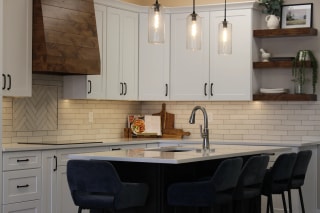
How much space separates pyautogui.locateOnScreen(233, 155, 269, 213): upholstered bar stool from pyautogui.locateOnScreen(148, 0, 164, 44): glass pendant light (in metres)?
1.24

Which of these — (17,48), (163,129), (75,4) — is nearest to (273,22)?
(163,129)

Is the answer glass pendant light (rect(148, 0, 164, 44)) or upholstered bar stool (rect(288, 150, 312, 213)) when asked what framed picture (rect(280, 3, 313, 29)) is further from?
glass pendant light (rect(148, 0, 164, 44))

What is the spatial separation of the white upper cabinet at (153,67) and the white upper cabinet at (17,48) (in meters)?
2.01

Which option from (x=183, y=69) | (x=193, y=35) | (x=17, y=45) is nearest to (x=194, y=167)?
(x=193, y=35)

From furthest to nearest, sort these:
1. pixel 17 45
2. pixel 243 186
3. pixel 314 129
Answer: pixel 314 129, pixel 17 45, pixel 243 186

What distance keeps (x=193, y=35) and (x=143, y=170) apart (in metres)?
1.33

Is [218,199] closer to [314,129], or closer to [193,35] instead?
[193,35]

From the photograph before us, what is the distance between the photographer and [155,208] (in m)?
4.88

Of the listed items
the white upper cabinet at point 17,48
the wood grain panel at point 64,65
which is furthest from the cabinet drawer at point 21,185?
the wood grain panel at point 64,65

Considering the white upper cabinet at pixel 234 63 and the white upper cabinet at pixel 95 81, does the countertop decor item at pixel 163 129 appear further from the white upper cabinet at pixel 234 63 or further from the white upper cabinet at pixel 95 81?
the white upper cabinet at pixel 95 81

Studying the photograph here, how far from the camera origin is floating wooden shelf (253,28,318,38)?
291 inches

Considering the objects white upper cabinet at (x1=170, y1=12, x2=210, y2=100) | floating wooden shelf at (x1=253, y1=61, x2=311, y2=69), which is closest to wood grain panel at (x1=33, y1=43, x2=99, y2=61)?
white upper cabinet at (x1=170, y1=12, x2=210, y2=100)

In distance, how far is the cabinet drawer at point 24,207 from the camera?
5.61 m

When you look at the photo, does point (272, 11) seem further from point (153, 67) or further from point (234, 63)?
point (153, 67)
